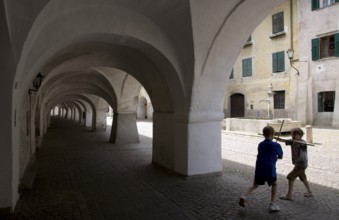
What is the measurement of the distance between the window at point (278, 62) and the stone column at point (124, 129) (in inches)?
533

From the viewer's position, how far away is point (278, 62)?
74.0 feet

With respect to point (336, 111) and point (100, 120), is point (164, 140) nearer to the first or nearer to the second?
point (100, 120)

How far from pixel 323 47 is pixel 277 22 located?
4516 mm

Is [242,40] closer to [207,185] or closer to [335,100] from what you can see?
[207,185]

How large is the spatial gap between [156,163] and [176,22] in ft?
13.3

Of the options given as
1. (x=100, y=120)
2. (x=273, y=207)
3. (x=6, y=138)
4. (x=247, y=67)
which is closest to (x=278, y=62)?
(x=247, y=67)

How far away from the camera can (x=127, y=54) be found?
784 centimetres

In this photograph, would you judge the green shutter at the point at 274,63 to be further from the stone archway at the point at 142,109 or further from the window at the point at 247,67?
the stone archway at the point at 142,109

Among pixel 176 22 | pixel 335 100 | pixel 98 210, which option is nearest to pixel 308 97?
pixel 335 100

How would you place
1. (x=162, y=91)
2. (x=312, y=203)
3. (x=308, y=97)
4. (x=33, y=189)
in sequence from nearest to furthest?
(x=312, y=203)
(x=33, y=189)
(x=162, y=91)
(x=308, y=97)

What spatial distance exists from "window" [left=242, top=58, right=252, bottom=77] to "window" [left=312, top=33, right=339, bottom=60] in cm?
580

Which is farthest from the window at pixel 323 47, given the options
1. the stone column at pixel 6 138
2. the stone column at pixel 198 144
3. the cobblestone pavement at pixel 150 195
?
the stone column at pixel 6 138

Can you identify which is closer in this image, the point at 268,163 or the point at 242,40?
the point at 268,163

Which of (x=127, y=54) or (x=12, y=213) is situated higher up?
(x=127, y=54)
